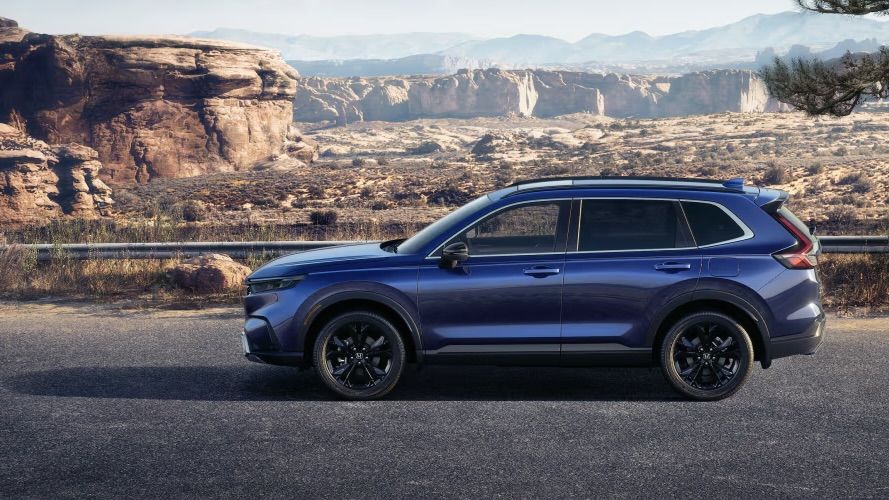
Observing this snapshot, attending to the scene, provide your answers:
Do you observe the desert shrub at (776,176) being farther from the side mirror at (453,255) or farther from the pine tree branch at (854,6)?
the side mirror at (453,255)

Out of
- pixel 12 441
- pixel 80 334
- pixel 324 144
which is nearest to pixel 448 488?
pixel 12 441

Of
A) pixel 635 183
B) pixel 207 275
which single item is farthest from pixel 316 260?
pixel 207 275

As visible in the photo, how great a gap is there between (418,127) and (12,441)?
137m

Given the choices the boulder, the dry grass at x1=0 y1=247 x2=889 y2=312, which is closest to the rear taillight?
the dry grass at x1=0 y1=247 x2=889 y2=312

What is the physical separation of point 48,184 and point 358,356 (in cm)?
3593

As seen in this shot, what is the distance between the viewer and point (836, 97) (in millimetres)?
14781

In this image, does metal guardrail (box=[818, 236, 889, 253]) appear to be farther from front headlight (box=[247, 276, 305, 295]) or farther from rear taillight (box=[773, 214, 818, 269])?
front headlight (box=[247, 276, 305, 295])

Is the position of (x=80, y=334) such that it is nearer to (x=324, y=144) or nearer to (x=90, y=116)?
(x=90, y=116)

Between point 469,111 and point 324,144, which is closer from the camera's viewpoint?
point 324,144

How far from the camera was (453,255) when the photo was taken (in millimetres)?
6961

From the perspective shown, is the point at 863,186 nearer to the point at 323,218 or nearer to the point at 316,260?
the point at 323,218

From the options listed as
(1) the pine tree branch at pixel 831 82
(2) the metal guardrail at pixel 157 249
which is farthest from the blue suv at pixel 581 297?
(1) the pine tree branch at pixel 831 82

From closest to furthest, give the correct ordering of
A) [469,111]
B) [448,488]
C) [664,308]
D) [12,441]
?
[448,488]
[12,441]
[664,308]
[469,111]

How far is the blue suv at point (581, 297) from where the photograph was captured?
6.95 meters
